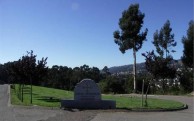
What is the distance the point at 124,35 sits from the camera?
4456cm

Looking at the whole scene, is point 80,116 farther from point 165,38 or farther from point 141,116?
point 165,38

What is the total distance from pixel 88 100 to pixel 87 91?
53cm

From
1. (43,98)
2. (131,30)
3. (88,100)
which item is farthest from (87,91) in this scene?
(131,30)

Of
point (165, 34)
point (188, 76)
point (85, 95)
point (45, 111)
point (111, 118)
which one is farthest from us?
point (165, 34)

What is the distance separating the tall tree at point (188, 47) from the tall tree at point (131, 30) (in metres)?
4.95

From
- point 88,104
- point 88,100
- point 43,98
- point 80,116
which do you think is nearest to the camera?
point 80,116

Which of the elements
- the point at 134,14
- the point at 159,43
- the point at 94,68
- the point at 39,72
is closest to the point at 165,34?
the point at 159,43

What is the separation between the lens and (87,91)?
21.5 metres

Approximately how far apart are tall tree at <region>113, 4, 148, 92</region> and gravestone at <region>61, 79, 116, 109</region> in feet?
77.4

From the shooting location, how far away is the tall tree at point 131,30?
44281 mm

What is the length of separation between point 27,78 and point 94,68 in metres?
61.1

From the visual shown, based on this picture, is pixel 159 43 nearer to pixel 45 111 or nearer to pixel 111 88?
pixel 111 88

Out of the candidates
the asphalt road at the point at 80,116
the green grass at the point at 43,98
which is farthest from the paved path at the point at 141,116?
the green grass at the point at 43,98

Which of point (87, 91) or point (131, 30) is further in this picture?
point (131, 30)
